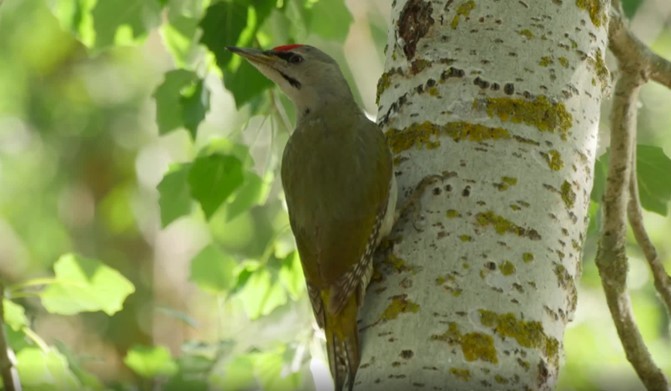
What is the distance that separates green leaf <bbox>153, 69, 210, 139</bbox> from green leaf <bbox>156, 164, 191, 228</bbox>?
142 millimetres

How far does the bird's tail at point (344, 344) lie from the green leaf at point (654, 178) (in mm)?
1238

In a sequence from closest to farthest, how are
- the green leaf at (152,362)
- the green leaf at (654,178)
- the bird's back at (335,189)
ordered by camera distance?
the bird's back at (335,189), the green leaf at (654,178), the green leaf at (152,362)

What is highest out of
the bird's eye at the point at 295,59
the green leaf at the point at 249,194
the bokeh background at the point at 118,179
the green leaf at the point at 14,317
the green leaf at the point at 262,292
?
the bokeh background at the point at 118,179

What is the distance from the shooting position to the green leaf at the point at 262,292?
3471 mm

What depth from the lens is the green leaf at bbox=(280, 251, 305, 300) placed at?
3.42m

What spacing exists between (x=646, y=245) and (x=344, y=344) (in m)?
1.08

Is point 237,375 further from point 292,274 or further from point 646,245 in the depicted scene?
point 646,245

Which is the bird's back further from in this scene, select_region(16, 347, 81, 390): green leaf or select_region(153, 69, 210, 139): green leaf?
select_region(16, 347, 81, 390): green leaf

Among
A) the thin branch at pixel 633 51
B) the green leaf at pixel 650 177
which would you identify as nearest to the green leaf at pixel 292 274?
the green leaf at pixel 650 177

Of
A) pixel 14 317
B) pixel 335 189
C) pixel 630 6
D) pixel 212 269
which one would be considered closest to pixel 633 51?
pixel 630 6

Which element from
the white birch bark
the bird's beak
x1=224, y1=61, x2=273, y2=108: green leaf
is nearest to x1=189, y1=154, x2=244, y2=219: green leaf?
x1=224, y1=61, x2=273, y2=108: green leaf

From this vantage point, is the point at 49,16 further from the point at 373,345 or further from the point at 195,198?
the point at 373,345

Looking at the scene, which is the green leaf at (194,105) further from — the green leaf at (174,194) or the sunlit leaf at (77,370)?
the sunlit leaf at (77,370)

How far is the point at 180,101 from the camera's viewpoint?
3312mm
